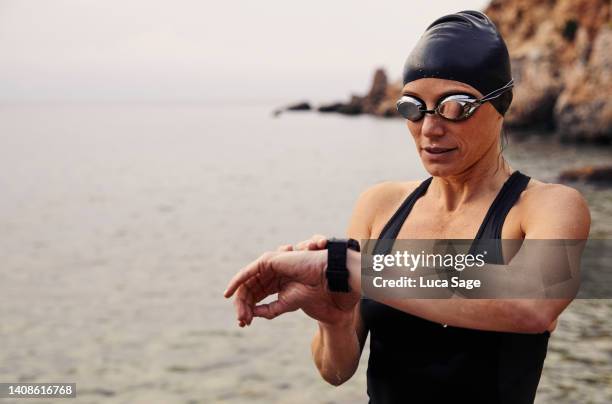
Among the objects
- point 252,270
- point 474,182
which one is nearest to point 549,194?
point 474,182

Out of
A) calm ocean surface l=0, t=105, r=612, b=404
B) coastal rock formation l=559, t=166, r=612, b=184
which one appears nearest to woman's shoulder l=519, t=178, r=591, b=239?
calm ocean surface l=0, t=105, r=612, b=404

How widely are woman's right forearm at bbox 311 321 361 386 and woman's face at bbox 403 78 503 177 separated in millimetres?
767

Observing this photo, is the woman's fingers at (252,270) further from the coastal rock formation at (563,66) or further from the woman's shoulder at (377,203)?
the coastal rock formation at (563,66)

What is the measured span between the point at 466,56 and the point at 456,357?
3.84ft

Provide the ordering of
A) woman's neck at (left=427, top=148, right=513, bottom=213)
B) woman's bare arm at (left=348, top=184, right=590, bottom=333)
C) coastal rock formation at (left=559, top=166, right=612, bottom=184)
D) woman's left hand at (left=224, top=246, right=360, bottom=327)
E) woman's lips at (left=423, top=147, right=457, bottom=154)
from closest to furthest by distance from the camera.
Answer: woman's bare arm at (left=348, top=184, right=590, bottom=333)
woman's left hand at (left=224, top=246, right=360, bottom=327)
woman's lips at (left=423, top=147, right=457, bottom=154)
woman's neck at (left=427, top=148, right=513, bottom=213)
coastal rock formation at (left=559, top=166, right=612, bottom=184)

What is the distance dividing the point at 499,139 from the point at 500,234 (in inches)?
20.4

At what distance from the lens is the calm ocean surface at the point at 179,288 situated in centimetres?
1067

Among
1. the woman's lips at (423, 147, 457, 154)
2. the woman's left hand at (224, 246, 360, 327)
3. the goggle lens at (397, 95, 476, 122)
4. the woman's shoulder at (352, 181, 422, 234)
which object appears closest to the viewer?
the woman's left hand at (224, 246, 360, 327)

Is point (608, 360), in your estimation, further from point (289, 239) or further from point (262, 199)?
point (262, 199)

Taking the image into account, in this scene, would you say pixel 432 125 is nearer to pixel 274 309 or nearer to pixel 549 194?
pixel 549 194

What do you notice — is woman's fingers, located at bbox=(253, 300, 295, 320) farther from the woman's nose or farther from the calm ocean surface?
the calm ocean surface

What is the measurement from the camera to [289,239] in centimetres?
2384

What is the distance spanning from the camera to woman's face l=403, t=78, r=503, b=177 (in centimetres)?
275

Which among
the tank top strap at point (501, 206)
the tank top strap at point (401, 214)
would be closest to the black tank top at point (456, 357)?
the tank top strap at point (501, 206)
